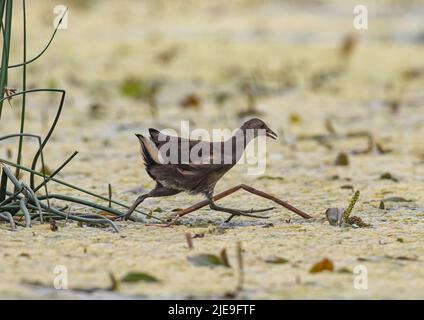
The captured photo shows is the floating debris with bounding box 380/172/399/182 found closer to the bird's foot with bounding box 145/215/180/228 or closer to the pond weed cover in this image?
the pond weed cover

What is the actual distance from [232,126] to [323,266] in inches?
145

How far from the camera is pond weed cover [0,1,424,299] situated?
283 centimetres

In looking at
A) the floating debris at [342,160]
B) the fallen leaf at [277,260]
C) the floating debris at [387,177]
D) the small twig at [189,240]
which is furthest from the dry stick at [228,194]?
the floating debris at [342,160]

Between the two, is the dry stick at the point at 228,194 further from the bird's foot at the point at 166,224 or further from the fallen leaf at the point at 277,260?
the fallen leaf at the point at 277,260

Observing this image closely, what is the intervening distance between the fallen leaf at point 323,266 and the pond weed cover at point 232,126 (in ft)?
0.07

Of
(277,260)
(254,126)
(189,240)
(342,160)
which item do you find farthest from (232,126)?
(277,260)

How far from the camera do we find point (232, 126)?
21.3 feet

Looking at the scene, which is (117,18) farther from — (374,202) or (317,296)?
(317,296)

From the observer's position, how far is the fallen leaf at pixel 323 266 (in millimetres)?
2824

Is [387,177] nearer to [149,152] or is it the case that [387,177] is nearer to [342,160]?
[342,160]

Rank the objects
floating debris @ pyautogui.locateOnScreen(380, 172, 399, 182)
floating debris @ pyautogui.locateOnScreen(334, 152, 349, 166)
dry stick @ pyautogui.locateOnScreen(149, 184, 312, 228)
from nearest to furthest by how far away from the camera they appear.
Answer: dry stick @ pyautogui.locateOnScreen(149, 184, 312, 228)
floating debris @ pyautogui.locateOnScreen(380, 172, 399, 182)
floating debris @ pyautogui.locateOnScreen(334, 152, 349, 166)

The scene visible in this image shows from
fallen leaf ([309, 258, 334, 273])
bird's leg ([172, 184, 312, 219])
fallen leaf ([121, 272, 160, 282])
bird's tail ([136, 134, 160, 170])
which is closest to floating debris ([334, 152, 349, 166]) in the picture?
bird's leg ([172, 184, 312, 219])

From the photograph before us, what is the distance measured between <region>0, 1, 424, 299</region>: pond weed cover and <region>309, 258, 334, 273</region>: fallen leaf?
0.02 m

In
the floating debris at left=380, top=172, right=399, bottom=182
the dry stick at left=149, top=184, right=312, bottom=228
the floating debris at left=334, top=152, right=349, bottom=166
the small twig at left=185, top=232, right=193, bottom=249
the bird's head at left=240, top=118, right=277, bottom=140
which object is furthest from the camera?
the floating debris at left=334, top=152, right=349, bottom=166
